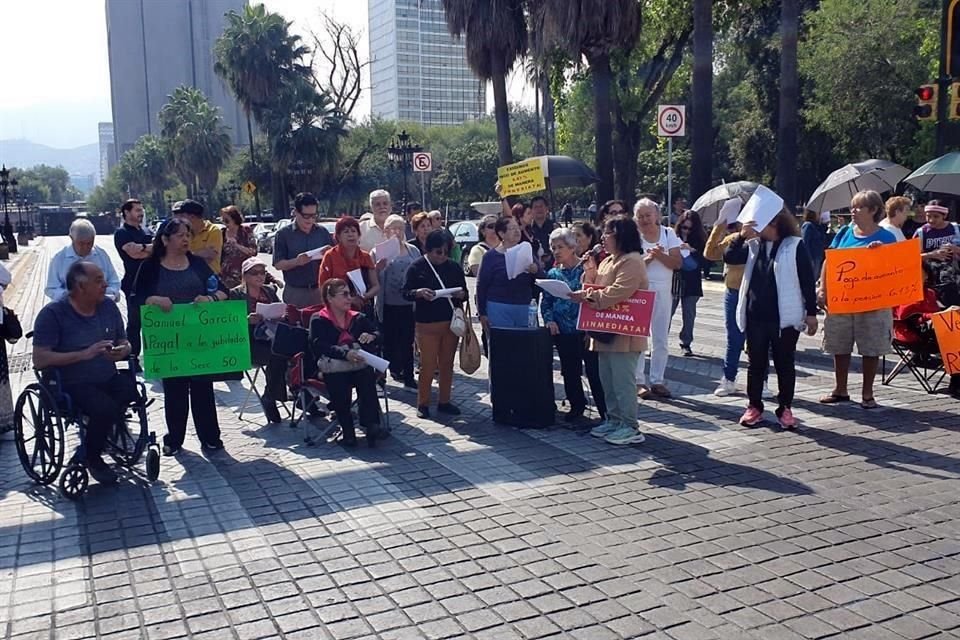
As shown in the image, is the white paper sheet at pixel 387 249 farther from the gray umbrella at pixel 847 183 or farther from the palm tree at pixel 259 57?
the palm tree at pixel 259 57

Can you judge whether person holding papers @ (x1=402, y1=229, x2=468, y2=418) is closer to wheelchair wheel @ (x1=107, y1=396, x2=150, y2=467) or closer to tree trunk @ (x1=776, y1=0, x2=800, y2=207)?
wheelchair wheel @ (x1=107, y1=396, x2=150, y2=467)

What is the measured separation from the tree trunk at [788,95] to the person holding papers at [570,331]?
40.8ft

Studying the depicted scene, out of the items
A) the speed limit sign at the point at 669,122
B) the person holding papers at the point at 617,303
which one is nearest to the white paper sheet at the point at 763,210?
the person holding papers at the point at 617,303

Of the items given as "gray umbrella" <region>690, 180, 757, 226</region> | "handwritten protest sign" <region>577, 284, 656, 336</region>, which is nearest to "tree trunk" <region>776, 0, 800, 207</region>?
"gray umbrella" <region>690, 180, 757, 226</region>

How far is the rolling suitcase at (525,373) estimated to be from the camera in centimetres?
777

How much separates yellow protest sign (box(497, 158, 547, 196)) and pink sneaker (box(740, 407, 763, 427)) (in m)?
6.77

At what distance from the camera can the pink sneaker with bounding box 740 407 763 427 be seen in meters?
7.71

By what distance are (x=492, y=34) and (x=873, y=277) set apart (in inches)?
687

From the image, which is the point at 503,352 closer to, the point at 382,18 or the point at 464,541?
the point at 464,541

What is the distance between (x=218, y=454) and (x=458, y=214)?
203ft

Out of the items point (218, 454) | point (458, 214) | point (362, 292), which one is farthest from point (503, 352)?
point (458, 214)

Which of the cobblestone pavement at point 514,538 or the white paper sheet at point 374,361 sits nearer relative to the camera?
the cobblestone pavement at point 514,538

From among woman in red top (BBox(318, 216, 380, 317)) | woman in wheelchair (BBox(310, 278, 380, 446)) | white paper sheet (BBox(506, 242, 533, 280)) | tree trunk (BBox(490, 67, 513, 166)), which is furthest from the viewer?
tree trunk (BBox(490, 67, 513, 166))

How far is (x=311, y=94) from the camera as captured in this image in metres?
52.1
